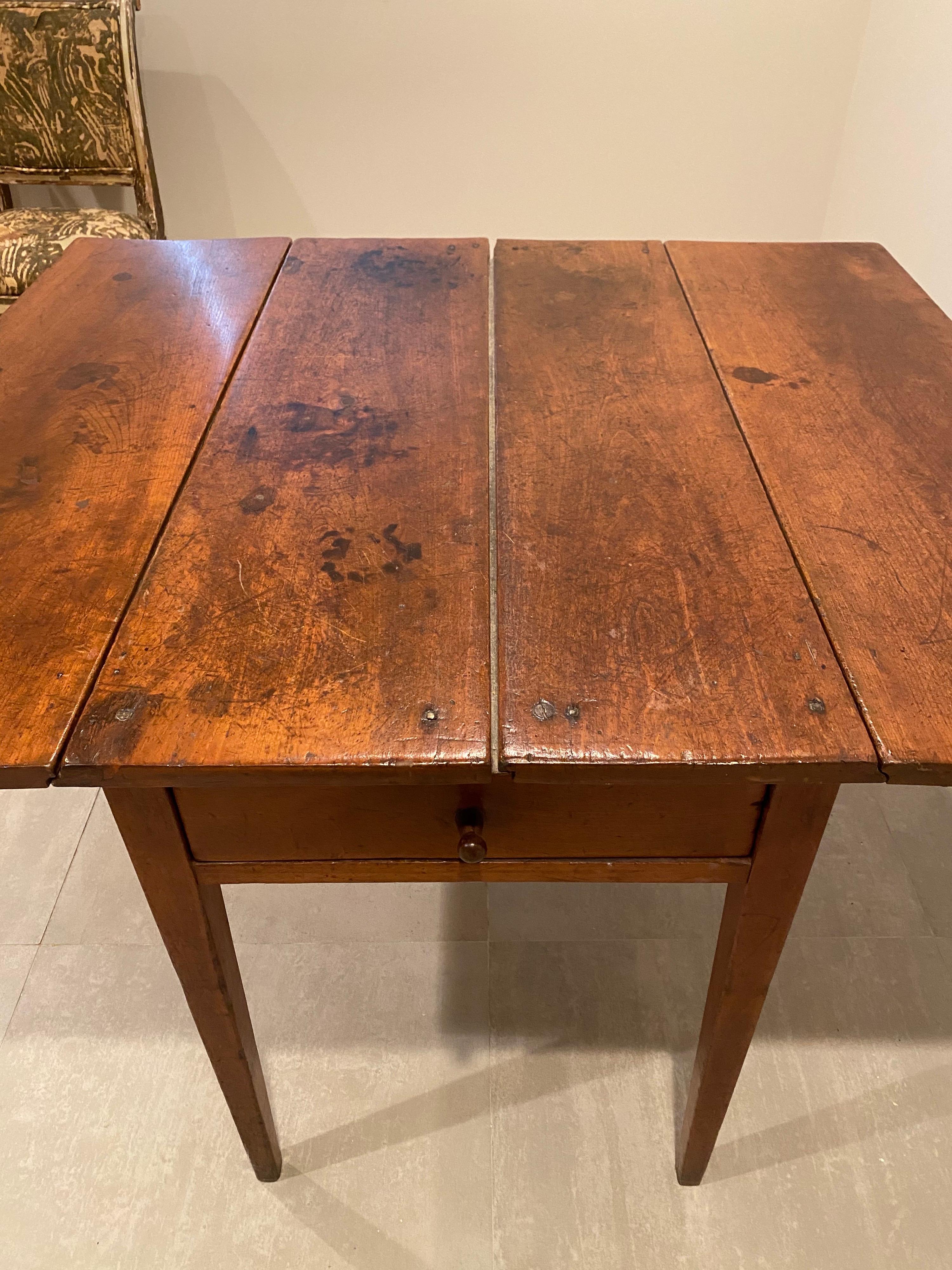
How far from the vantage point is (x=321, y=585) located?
28.4 inches

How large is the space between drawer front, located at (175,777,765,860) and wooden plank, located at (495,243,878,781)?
70 millimetres

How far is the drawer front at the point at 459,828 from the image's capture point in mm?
659

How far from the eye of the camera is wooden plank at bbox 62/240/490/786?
1.91 ft

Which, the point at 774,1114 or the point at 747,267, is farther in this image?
the point at 747,267

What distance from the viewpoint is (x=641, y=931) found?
1274mm

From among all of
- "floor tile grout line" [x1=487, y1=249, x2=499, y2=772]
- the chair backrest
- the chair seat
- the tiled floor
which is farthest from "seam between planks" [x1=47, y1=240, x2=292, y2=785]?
the chair backrest

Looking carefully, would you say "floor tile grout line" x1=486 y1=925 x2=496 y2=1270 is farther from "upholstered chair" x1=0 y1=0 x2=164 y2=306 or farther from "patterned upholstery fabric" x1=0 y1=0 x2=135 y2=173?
"patterned upholstery fabric" x1=0 y1=0 x2=135 y2=173

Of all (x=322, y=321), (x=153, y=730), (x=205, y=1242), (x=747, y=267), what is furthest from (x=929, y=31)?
(x=205, y=1242)

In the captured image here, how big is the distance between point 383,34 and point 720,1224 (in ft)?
8.66

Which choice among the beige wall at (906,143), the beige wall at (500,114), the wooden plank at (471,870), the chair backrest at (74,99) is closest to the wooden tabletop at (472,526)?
the wooden plank at (471,870)

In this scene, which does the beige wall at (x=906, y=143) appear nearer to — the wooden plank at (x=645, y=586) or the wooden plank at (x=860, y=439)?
the wooden plank at (x=860, y=439)

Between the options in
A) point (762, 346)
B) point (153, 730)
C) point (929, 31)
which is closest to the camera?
point (153, 730)

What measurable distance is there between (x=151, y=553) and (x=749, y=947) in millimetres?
618

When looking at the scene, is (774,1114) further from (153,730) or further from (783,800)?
(153,730)
